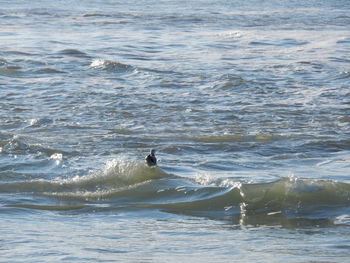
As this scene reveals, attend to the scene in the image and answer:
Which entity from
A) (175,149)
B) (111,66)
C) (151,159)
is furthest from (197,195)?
(111,66)

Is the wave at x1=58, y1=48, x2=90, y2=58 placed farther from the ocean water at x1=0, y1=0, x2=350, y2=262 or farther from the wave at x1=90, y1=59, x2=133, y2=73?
the wave at x1=90, y1=59, x2=133, y2=73

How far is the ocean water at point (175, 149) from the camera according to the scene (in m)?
5.04

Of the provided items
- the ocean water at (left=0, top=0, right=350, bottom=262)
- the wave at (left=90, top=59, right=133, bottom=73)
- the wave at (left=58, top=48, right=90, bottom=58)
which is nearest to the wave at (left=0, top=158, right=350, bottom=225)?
the ocean water at (left=0, top=0, right=350, bottom=262)

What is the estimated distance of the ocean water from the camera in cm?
504

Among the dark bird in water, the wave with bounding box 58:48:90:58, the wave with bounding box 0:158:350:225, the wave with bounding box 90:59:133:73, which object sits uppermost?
the wave with bounding box 58:48:90:58

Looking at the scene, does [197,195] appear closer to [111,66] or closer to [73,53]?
[111,66]

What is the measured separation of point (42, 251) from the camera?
458cm

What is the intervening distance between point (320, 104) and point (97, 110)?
2.97m

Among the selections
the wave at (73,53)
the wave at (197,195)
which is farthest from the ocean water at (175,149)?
the wave at (73,53)

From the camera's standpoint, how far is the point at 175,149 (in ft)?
26.9

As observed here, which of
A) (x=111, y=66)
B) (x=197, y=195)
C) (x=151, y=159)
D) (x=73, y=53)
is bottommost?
(x=197, y=195)

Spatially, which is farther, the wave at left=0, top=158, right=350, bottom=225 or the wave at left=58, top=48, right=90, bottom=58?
the wave at left=58, top=48, right=90, bottom=58

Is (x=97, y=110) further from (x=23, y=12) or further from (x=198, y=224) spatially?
→ (x=23, y=12)

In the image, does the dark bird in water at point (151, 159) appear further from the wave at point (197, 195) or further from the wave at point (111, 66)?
the wave at point (111, 66)
